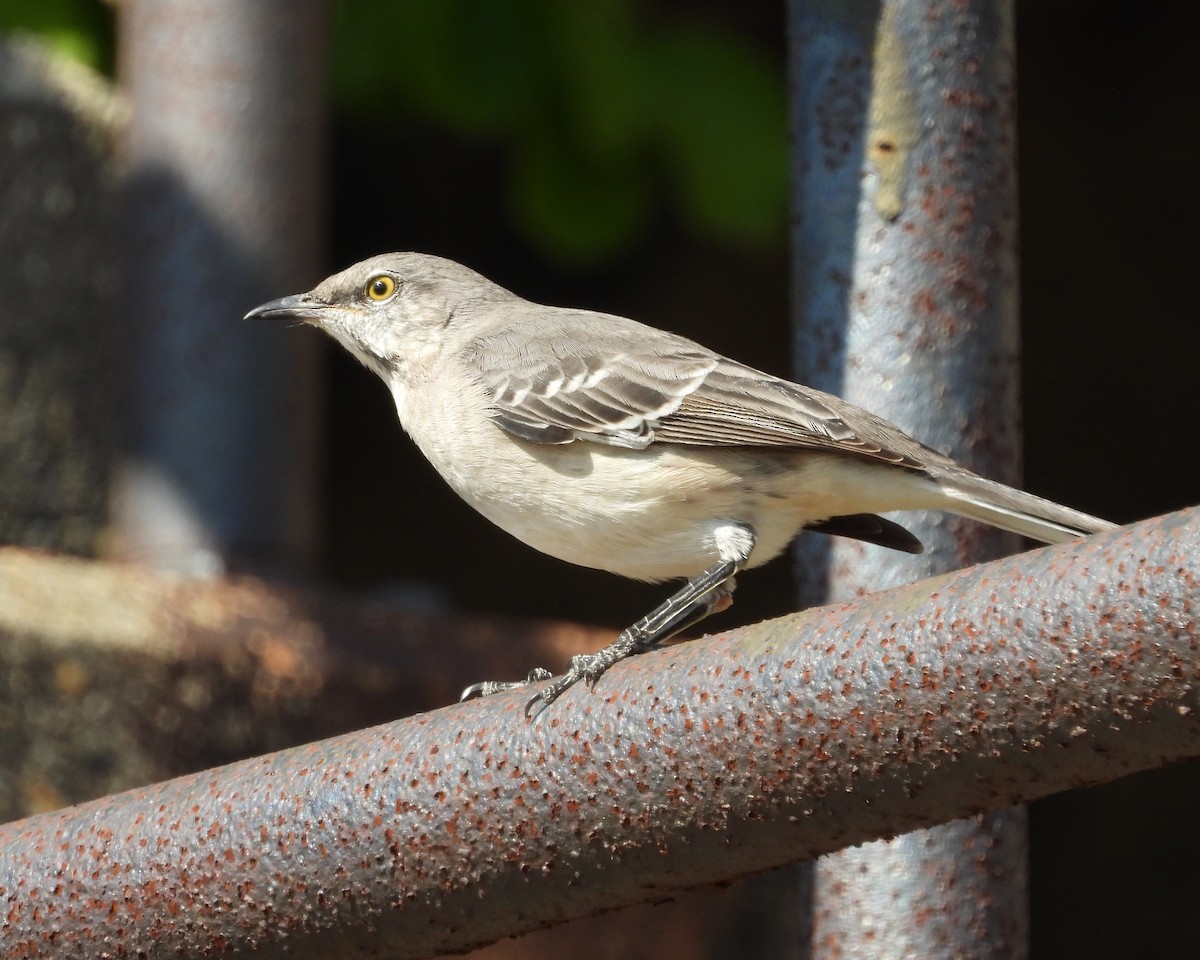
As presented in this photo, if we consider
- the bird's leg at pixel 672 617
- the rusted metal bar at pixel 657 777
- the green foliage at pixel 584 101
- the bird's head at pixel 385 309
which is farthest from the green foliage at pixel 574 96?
the rusted metal bar at pixel 657 777

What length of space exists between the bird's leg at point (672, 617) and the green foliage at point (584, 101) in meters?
2.11

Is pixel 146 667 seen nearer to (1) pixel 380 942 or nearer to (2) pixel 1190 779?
(1) pixel 380 942

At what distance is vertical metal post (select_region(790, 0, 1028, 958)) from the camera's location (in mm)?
3186

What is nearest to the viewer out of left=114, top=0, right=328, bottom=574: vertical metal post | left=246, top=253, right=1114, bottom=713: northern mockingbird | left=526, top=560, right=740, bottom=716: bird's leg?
left=526, top=560, right=740, bottom=716: bird's leg

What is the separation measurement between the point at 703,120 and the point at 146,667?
2.64m

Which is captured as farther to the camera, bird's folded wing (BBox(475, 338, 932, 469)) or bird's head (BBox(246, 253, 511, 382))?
bird's head (BBox(246, 253, 511, 382))

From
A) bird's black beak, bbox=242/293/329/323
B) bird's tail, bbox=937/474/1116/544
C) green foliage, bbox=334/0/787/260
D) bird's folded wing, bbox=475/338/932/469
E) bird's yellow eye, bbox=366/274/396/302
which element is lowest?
bird's tail, bbox=937/474/1116/544

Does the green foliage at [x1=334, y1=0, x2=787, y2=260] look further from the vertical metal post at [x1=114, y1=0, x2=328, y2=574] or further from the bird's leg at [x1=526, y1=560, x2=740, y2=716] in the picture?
the bird's leg at [x1=526, y1=560, x2=740, y2=716]

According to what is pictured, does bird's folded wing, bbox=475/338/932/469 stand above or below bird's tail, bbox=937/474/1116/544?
above

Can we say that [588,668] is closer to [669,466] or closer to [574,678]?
[574,678]

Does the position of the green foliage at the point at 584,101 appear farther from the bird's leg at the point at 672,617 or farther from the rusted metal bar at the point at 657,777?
the rusted metal bar at the point at 657,777

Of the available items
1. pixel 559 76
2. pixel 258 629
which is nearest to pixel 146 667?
pixel 258 629

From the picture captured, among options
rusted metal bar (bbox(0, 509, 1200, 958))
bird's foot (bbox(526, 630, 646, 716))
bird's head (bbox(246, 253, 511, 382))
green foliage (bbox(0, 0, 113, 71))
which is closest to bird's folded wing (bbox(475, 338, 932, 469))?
bird's head (bbox(246, 253, 511, 382))

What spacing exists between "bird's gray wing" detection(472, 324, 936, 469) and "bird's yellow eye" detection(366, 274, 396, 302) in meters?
0.55
